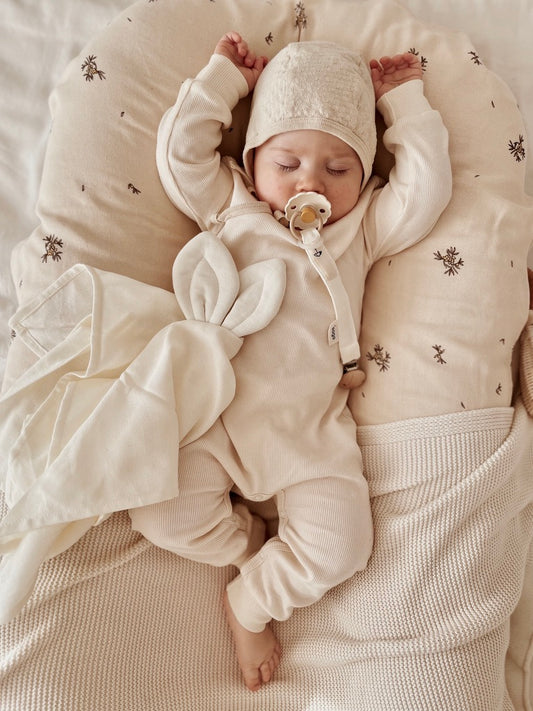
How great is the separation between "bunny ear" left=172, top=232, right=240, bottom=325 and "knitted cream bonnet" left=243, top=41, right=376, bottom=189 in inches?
8.6

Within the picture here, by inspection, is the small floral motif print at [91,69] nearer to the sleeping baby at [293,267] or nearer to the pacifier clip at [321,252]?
the sleeping baby at [293,267]

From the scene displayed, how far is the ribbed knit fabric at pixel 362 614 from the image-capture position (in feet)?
3.11

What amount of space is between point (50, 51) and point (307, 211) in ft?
2.72

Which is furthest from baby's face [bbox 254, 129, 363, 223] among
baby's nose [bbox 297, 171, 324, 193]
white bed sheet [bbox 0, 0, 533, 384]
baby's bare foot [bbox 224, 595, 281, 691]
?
baby's bare foot [bbox 224, 595, 281, 691]

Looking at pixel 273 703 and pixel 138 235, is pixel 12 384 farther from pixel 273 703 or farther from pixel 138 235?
pixel 273 703

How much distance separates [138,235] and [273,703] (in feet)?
2.89

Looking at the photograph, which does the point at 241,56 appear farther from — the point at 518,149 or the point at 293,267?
the point at 518,149

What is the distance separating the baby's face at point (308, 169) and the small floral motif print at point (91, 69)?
0.35 meters

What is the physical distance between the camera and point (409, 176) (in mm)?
1111

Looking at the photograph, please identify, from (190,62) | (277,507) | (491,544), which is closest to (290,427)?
(277,507)

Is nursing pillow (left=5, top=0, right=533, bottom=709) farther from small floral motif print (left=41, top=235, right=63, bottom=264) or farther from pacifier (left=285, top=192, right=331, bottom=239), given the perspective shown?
pacifier (left=285, top=192, right=331, bottom=239)

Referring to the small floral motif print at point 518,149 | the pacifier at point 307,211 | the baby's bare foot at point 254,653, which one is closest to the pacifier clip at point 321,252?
the pacifier at point 307,211

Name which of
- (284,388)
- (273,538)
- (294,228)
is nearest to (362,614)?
(273,538)

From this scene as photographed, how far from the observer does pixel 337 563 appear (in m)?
0.99
